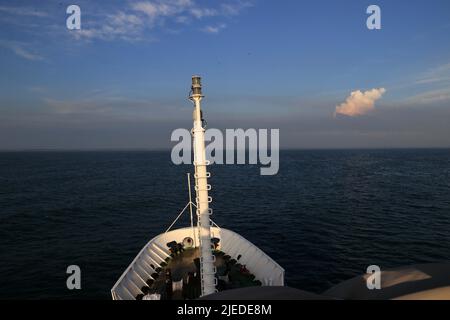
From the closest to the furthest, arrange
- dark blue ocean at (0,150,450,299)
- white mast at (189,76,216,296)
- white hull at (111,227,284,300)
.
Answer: white mast at (189,76,216,296)
white hull at (111,227,284,300)
dark blue ocean at (0,150,450,299)

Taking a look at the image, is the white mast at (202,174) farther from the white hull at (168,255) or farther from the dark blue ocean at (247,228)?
the dark blue ocean at (247,228)

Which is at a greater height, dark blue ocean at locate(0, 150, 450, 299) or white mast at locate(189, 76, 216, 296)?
white mast at locate(189, 76, 216, 296)

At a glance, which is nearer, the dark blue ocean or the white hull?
the white hull

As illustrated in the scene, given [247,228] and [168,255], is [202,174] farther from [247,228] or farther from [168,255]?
[247,228]

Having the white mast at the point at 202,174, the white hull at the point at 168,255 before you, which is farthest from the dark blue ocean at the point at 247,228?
the white mast at the point at 202,174

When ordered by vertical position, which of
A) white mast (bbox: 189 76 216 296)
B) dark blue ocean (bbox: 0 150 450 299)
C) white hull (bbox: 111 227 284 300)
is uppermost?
white mast (bbox: 189 76 216 296)

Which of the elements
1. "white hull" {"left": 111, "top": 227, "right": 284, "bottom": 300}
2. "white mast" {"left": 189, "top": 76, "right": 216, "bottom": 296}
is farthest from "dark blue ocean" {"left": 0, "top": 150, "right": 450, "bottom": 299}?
"white mast" {"left": 189, "top": 76, "right": 216, "bottom": 296}

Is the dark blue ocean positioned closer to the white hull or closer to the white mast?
the white hull

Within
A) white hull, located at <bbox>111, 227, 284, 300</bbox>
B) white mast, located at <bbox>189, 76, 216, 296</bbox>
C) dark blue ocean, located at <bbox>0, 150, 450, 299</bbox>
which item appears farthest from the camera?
dark blue ocean, located at <bbox>0, 150, 450, 299</bbox>

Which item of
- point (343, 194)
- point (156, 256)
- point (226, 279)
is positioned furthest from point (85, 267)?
point (343, 194)
